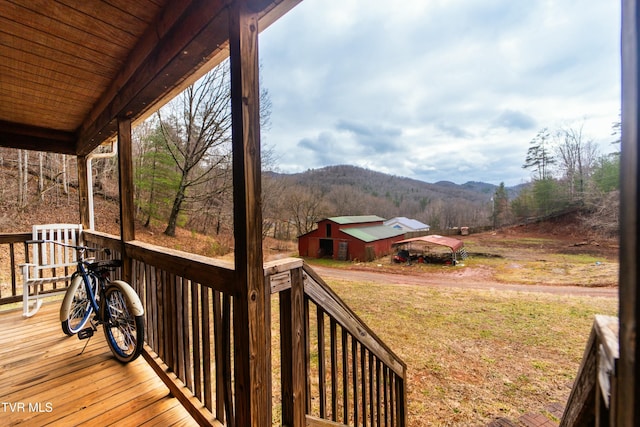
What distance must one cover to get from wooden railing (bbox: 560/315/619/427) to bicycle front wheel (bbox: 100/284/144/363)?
2246 millimetres

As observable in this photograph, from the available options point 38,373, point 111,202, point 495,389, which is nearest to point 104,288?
point 38,373

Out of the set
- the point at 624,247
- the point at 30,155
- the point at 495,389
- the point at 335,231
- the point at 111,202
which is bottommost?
the point at 495,389

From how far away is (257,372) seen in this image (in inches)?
48.8

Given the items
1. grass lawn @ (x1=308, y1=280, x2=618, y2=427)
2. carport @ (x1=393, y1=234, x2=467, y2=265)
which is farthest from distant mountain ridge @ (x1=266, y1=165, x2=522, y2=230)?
grass lawn @ (x1=308, y1=280, x2=618, y2=427)

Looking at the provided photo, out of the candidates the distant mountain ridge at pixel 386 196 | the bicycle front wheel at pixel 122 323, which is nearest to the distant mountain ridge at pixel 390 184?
the distant mountain ridge at pixel 386 196

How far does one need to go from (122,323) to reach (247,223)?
5.72 feet

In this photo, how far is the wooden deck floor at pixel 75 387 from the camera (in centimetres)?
159

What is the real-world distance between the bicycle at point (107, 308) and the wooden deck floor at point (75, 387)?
13 centimetres

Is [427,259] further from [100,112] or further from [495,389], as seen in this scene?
[100,112]

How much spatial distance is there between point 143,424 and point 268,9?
229 cm

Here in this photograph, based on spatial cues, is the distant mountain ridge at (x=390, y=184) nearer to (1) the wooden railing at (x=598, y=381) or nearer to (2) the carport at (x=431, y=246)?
(2) the carport at (x=431, y=246)

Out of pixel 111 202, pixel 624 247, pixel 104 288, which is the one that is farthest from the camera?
pixel 111 202

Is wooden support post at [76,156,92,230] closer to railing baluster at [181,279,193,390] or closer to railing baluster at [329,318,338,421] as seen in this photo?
railing baluster at [181,279,193,390]

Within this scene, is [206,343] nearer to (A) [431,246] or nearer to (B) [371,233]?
(A) [431,246]
